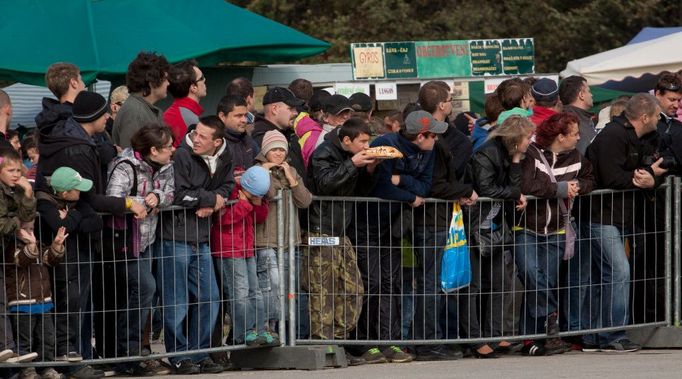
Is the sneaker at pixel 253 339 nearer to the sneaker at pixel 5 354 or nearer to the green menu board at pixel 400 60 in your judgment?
the sneaker at pixel 5 354

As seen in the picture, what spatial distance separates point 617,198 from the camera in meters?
11.0

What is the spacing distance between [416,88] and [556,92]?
19.3ft

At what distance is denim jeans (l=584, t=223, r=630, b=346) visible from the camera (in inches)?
429

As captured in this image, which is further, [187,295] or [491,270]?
[491,270]

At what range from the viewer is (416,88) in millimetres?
17281

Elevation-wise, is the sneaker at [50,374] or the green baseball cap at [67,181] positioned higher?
the green baseball cap at [67,181]

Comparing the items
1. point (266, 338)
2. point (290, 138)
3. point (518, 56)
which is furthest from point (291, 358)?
point (518, 56)

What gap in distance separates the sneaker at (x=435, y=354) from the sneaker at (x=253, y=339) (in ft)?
4.37

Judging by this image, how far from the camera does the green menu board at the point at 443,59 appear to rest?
18375 mm

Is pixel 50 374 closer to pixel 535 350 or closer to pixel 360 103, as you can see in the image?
pixel 360 103

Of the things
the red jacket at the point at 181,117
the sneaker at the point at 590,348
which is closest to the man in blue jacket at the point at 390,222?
the red jacket at the point at 181,117

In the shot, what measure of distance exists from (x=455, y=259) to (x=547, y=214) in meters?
0.81

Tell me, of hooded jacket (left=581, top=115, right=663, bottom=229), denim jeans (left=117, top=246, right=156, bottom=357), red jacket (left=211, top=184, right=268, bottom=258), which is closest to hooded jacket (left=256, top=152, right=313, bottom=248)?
red jacket (left=211, top=184, right=268, bottom=258)

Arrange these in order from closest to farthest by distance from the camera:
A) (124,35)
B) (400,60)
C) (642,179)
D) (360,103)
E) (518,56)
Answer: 1. (642,179)
2. (360,103)
3. (124,35)
4. (400,60)
5. (518,56)
